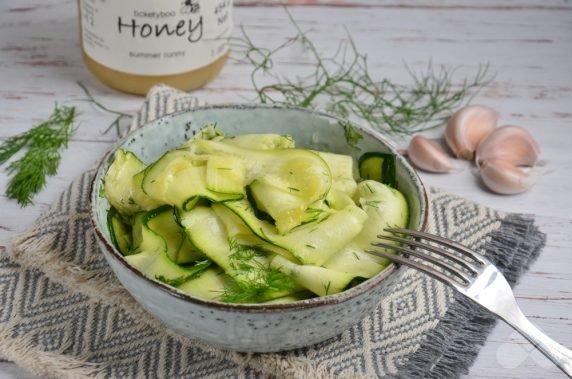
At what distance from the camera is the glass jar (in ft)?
6.93

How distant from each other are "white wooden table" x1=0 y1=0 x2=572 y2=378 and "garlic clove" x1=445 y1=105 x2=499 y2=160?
0.09 m

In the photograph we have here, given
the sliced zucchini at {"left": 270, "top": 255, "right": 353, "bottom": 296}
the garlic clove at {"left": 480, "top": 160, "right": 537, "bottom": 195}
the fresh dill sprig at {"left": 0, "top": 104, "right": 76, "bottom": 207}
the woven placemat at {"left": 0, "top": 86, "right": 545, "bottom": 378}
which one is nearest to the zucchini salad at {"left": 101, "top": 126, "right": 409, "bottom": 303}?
the sliced zucchini at {"left": 270, "top": 255, "right": 353, "bottom": 296}

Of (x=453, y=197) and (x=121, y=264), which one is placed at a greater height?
(x=121, y=264)

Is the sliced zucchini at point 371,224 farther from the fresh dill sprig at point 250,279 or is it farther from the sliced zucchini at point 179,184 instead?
the sliced zucchini at point 179,184

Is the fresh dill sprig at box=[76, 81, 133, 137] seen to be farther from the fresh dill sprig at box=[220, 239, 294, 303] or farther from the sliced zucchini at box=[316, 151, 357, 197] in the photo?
the fresh dill sprig at box=[220, 239, 294, 303]

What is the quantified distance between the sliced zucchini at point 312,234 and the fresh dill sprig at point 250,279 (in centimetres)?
4

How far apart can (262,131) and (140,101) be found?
66 cm

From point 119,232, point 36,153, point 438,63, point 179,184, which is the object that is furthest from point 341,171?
point 438,63

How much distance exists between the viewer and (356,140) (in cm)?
172

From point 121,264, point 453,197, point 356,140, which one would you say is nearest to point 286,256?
point 121,264

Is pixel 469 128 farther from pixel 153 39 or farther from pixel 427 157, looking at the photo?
pixel 153 39

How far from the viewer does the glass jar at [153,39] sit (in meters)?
2.11

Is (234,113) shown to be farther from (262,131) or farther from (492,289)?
(492,289)

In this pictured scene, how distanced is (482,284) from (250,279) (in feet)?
1.31
